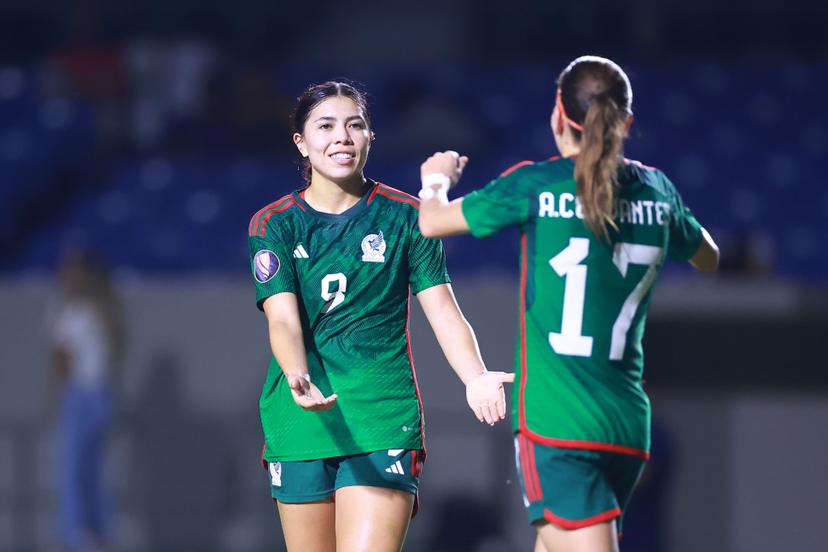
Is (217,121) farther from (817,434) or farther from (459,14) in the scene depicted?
(817,434)

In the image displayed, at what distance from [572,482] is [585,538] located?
0.50ft

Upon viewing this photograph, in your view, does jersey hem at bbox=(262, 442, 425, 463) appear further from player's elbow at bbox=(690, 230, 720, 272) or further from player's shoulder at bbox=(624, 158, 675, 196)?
player's shoulder at bbox=(624, 158, 675, 196)

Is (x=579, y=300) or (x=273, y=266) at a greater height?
(x=273, y=266)

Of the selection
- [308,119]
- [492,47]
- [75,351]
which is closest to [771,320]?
[75,351]

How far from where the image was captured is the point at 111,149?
43.4ft

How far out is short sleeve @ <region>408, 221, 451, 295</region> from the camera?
433cm

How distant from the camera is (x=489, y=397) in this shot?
4090mm

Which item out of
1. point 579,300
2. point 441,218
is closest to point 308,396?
point 441,218

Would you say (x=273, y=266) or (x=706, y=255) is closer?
(x=706, y=255)

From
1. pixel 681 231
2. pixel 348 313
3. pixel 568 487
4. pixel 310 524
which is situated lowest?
pixel 310 524

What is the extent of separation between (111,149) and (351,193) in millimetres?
9343

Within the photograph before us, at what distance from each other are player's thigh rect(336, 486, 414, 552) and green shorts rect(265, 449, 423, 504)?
29mm

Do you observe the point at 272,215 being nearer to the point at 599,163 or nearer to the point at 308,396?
the point at 308,396

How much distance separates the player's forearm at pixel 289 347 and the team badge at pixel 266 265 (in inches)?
5.9
